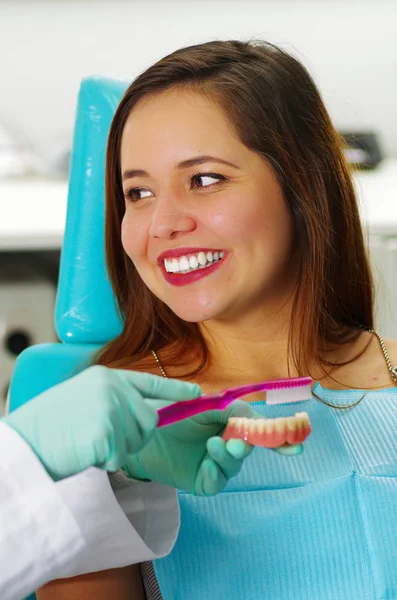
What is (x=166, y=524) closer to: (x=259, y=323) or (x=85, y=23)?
(x=259, y=323)

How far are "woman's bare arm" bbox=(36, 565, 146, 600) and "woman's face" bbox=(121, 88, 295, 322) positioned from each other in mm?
361

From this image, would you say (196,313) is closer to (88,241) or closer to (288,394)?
(288,394)

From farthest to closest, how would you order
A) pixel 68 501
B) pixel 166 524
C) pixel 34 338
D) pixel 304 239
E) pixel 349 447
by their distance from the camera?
pixel 34 338 < pixel 304 239 < pixel 349 447 < pixel 166 524 < pixel 68 501

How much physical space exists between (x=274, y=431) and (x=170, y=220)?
42cm

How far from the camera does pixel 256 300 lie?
128cm

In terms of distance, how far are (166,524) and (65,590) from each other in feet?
0.55

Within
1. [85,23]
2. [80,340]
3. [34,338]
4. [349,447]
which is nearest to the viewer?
[349,447]

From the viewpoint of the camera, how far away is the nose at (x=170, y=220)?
3.77 ft

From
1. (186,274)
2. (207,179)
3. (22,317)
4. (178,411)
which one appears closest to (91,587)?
(178,411)

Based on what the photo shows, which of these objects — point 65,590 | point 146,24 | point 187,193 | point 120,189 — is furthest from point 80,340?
point 146,24

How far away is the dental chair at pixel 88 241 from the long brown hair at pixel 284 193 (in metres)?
0.05

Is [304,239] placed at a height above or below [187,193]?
below

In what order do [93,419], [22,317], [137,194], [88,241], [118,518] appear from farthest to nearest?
[22,317] < [88,241] < [137,194] < [118,518] < [93,419]

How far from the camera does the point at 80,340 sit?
57.7 inches
